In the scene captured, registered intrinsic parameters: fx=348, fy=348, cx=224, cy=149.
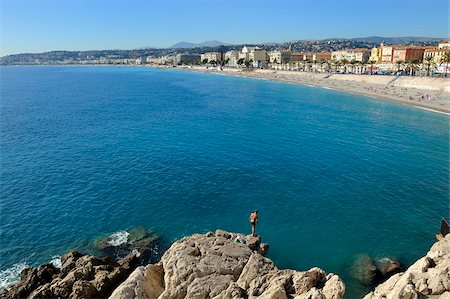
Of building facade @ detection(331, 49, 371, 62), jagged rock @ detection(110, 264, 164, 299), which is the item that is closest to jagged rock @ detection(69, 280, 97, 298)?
jagged rock @ detection(110, 264, 164, 299)

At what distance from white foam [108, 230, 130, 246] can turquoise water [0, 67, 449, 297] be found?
2.36ft

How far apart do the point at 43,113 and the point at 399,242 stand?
65.6m

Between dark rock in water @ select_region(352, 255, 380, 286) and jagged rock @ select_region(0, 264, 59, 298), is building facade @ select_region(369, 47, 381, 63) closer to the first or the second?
dark rock in water @ select_region(352, 255, 380, 286)

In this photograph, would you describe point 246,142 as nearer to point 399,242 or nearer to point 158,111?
point 399,242

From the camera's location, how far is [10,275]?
1888 cm

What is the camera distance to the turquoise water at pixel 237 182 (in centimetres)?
2223

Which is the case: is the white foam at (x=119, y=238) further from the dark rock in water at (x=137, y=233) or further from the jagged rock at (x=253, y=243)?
the jagged rock at (x=253, y=243)

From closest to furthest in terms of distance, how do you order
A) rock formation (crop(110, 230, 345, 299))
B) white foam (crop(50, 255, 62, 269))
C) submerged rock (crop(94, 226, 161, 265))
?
rock formation (crop(110, 230, 345, 299))
white foam (crop(50, 255, 62, 269))
submerged rock (crop(94, 226, 161, 265))

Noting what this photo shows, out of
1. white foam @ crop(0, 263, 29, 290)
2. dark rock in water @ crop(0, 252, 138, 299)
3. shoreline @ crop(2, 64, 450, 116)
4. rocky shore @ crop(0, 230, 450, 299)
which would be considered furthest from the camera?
shoreline @ crop(2, 64, 450, 116)

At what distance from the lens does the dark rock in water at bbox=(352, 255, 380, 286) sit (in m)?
18.0

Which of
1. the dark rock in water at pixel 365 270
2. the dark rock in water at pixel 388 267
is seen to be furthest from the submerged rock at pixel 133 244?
the dark rock in water at pixel 388 267

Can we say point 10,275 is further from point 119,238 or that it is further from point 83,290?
point 83,290

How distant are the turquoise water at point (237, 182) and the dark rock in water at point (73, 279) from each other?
384 centimetres

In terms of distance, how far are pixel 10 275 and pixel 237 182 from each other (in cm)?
1786
